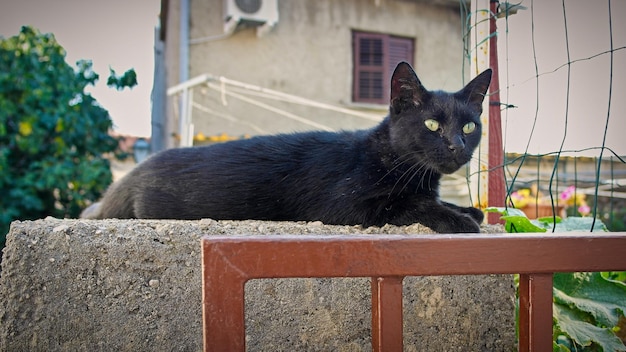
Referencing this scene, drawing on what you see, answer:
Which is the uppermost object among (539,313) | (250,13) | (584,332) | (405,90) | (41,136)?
(250,13)

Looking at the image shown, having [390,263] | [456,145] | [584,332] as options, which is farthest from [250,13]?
[390,263]

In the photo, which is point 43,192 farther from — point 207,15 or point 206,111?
point 207,15

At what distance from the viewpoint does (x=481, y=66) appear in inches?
83.7

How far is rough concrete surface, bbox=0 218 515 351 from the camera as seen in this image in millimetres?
1365

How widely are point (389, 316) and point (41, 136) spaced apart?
14.8 ft

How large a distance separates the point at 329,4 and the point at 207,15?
1.85 m

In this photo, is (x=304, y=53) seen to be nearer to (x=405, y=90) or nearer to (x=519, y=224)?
(x=405, y=90)

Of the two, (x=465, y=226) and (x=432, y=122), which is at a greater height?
(x=432, y=122)

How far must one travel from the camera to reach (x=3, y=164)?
13.6 feet

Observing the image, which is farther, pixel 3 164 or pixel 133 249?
pixel 3 164

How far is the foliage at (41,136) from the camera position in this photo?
434cm

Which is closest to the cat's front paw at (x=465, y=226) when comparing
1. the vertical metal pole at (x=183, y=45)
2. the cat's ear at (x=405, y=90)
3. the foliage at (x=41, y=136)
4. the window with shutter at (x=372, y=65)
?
the cat's ear at (x=405, y=90)

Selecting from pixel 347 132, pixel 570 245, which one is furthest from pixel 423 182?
pixel 570 245

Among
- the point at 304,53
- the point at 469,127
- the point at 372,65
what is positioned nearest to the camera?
the point at 469,127
